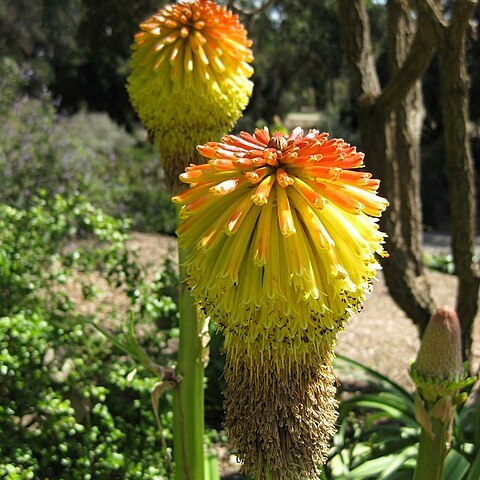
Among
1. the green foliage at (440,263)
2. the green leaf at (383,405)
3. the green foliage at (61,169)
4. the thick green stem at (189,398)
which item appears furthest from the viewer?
the green foliage at (440,263)

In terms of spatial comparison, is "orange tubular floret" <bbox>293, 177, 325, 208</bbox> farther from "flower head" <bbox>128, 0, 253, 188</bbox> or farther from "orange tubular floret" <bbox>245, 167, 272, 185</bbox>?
"flower head" <bbox>128, 0, 253, 188</bbox>

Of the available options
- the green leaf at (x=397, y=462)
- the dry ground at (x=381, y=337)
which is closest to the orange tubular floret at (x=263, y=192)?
the green leaf at (x=397, y=462)

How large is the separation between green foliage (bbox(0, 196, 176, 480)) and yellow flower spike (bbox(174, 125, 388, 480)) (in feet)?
3.57

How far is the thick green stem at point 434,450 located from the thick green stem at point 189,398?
78 centimetres

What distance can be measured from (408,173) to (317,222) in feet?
11.1

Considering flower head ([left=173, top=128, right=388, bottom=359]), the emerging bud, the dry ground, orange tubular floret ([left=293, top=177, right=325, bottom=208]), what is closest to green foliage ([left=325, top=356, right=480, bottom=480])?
the dry ground

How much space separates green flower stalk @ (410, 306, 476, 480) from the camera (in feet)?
5.26

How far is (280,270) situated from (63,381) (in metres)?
2.36

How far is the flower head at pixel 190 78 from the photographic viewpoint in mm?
2102

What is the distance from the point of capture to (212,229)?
135 cm

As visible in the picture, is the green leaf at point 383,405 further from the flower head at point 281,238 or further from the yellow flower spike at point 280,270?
the flower head at point 281,238

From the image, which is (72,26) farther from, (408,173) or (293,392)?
(293,392)

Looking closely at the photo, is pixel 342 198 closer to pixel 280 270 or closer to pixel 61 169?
pixel 280 270

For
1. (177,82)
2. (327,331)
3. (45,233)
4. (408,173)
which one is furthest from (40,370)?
(408,173)
